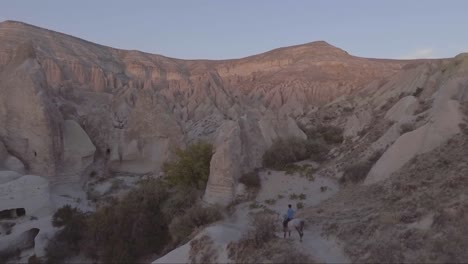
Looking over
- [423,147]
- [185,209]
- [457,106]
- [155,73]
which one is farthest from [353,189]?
[155,73]

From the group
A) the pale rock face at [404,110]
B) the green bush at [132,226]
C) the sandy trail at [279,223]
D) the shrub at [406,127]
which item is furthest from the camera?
the pale rock face at [404,110]

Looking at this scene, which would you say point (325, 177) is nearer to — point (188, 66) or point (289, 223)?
point (289, 223)

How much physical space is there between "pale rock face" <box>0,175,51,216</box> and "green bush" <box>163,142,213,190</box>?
5052 mm

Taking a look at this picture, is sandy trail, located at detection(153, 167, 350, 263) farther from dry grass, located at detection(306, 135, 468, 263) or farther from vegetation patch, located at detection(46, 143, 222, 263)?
vegetation patch, located at detection(46, 143, 222, 263)

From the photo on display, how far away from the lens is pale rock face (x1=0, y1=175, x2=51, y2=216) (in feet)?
61.9

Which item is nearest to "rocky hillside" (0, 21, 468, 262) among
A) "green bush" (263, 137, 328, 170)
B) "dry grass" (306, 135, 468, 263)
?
"dry grass" (306, 135, 468, 263)

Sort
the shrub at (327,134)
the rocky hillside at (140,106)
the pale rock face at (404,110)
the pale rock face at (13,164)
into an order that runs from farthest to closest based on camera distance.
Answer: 1. the shrub at (327,134)
2. the rocky hillside at (140,106)
3. the pale rock face at (13,164)
4. the pale rock face at (404,110)

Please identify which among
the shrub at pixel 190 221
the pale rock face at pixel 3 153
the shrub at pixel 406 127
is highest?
the shrub at pixel 406 127

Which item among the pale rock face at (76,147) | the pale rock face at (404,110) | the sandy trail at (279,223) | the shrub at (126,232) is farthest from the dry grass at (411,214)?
the pale rock face at (76,147)

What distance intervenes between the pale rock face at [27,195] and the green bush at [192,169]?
16.6ft

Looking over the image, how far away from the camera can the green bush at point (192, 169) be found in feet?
63.3

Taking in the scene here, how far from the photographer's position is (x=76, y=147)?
24109 mm

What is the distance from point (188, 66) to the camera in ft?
282

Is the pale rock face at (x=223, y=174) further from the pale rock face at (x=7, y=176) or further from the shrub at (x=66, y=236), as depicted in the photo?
the pale rock face at (x=7, y=176)
